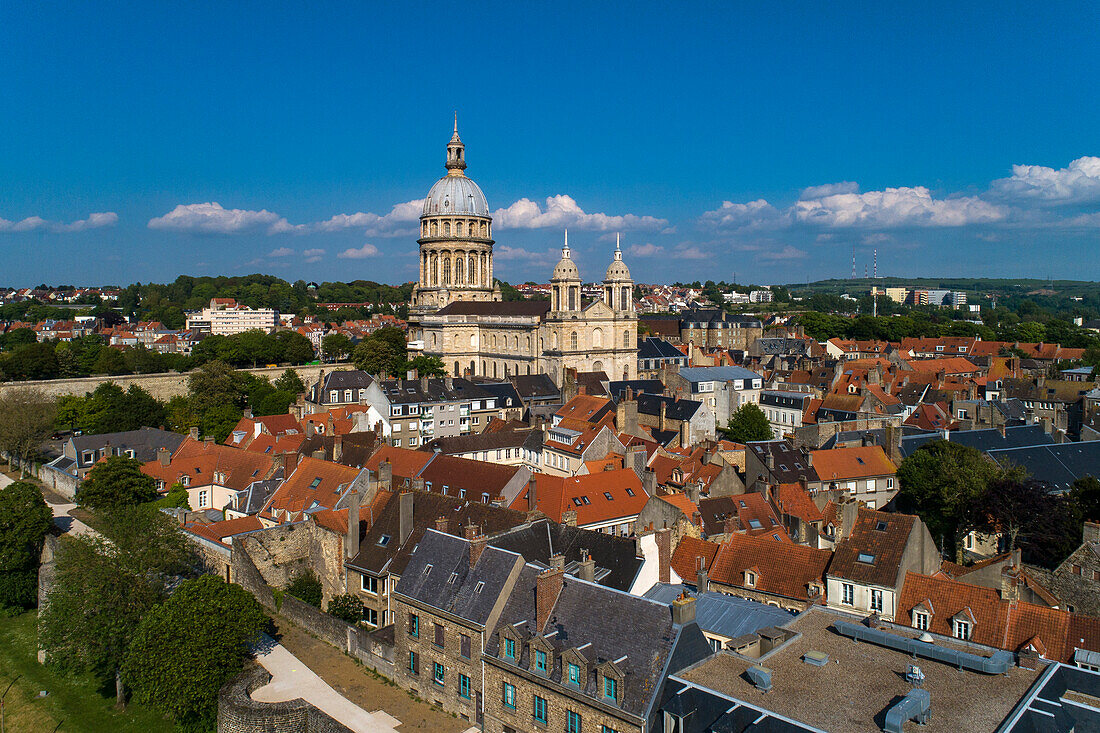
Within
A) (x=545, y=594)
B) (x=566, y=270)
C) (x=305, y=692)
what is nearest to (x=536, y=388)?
(x=566, y=270)

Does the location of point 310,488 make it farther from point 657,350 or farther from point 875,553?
point 657,350

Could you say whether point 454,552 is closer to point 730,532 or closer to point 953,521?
point 730,532

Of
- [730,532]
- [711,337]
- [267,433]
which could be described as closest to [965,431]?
[730,532]

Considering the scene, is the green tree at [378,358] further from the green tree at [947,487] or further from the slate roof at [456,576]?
the slate roof at [456,576]

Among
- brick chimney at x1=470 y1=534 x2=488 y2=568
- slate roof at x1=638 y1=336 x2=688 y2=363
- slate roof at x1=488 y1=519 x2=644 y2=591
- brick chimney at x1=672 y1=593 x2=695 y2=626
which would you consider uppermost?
slate roof at x1=638 y1=336 x2=688 y2=363

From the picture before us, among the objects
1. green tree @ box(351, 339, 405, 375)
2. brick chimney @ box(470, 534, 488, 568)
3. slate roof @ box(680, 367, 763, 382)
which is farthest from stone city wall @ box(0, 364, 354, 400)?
brick chimney @ box(470, 534, 488, 568)

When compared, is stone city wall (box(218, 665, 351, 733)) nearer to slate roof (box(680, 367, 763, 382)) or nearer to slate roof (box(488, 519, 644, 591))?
slate roof (box(488, 519, 644, 591))
